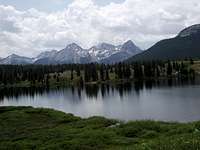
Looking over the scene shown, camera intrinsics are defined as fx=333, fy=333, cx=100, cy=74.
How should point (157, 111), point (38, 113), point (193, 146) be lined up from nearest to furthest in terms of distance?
point (193, 146) → point (38, 113) → point (157, 111)

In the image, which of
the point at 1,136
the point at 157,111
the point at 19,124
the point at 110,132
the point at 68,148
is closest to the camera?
the point at 68,148

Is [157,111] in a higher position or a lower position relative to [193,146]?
lower

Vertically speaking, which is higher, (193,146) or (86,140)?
(193,146)

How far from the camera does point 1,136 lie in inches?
2135

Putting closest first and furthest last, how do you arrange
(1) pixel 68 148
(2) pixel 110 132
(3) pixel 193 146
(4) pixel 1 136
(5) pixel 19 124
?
1. (3) pixel 193 146
2. (1) pixel 68 148
3. (2) pixel 110 132
4. (4) pixel 1 136
5. (5) pixel 19 124

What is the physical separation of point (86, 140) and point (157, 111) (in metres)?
57.5

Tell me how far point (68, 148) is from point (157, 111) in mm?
60889

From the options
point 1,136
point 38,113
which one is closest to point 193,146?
point 1,136

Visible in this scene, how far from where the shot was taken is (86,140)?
41.4 metres

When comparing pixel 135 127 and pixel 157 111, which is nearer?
pixel 135 127

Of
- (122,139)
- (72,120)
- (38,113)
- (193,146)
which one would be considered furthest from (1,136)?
(193,146)

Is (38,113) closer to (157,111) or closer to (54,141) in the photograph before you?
(157,111)

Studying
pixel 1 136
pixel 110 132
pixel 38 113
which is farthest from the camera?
pixel 38 113

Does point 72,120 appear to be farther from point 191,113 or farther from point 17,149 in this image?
point 191,113
